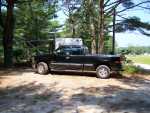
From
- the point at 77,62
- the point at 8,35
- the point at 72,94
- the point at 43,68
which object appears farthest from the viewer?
the point at 8,35

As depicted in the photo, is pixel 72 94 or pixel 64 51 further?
pixel 64 51

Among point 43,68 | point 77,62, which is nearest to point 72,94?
point 77,62

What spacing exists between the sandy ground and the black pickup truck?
17.5 inches

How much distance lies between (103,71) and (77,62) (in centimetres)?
150

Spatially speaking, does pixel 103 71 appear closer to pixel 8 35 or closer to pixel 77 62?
pixel 77 62

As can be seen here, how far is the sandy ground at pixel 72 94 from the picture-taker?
12.7 meters

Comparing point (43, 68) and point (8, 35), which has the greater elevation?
point (8, 35)

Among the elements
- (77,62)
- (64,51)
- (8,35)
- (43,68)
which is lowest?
(43,68)

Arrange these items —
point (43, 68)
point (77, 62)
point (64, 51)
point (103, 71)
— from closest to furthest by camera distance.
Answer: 1. point (103, 71)
2. point (77, 62)
3. point (64, 51)
4. point (43, 68)

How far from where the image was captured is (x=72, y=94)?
14773 mm

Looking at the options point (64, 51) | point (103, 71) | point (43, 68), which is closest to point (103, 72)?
point (103, 71)

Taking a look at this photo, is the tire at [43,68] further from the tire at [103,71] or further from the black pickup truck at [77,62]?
the tire at [103,71]

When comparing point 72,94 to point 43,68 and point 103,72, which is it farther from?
point 43,68

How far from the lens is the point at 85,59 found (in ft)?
62.7
